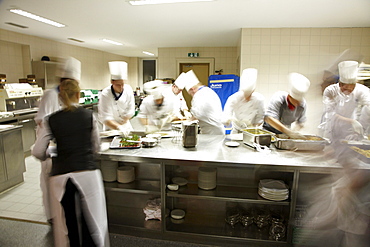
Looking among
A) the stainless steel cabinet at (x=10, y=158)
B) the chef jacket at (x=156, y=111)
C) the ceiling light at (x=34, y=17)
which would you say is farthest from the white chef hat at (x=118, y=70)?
the ceiling light at (x=34, y=17)

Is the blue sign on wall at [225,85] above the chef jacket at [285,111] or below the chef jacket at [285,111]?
above

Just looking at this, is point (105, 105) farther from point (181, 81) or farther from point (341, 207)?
point (341, 207)

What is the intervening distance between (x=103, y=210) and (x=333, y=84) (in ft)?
9.76

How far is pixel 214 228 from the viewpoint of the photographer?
2230mm

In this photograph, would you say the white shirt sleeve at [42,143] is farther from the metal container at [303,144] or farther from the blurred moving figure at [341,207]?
the blurred moving figure at [341,207]

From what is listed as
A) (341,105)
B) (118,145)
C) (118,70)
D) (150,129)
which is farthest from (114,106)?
(341,105)

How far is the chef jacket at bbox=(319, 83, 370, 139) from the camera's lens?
2373 mm

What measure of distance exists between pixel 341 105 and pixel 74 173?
2.85 meters

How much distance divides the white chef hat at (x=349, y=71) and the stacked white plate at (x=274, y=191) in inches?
56.2

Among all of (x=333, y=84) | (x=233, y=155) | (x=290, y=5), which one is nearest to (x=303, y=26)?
(x=290, y=5)

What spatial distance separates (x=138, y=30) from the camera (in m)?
5.15

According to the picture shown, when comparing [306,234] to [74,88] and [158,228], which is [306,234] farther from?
[74,88]

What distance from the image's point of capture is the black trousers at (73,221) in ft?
5.38

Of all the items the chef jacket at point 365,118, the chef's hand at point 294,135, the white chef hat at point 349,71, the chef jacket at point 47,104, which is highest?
the white chef hat at point 349,71
